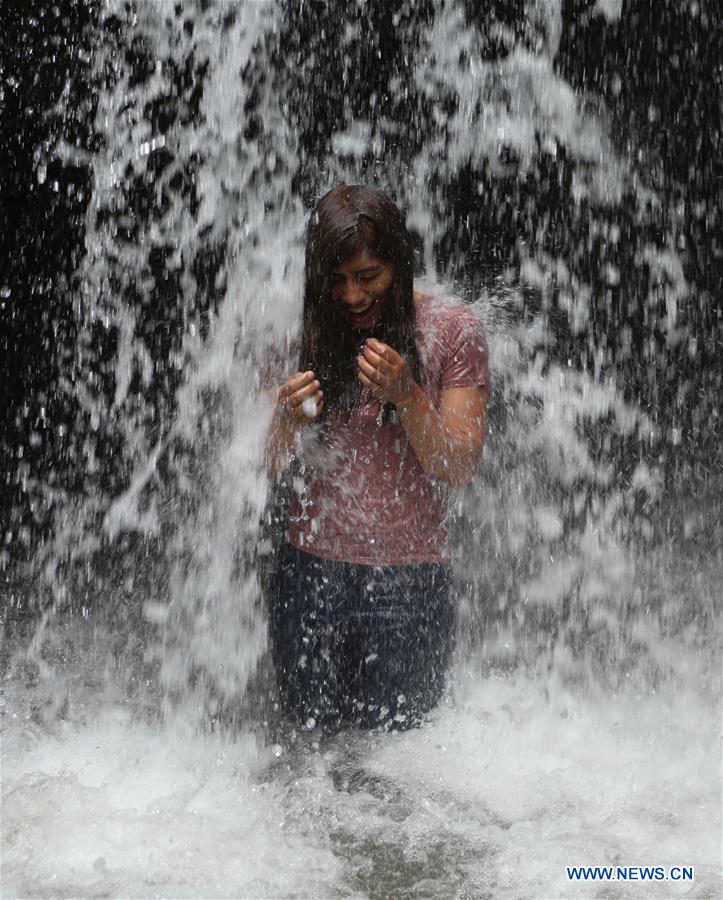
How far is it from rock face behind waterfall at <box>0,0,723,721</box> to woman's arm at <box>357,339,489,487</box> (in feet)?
3.93

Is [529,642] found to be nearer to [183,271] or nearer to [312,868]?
[312,868]

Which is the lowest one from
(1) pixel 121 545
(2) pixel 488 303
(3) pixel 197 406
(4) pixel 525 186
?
(1) pixel 121 545

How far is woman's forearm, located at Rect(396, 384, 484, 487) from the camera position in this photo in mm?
2166

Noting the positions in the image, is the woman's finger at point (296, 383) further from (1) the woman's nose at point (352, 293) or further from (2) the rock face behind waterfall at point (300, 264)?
(2) the rock face behind waterfall at point (300, 264)

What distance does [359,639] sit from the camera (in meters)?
2.41

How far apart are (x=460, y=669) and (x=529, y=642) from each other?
373 mm

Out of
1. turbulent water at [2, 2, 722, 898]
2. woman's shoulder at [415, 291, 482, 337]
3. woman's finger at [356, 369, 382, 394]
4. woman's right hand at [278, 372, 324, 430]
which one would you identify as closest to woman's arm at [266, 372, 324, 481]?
woman's right hand at [278, 372, 324, 430]

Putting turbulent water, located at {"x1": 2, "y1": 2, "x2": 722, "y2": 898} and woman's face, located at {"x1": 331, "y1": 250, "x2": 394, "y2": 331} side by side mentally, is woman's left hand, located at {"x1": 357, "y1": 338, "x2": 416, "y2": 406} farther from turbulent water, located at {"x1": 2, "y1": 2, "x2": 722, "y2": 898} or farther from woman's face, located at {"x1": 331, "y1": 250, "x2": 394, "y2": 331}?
turbulent water, located at {"x1": 2, "y1": 2, "x2": 722, "y2": 898}

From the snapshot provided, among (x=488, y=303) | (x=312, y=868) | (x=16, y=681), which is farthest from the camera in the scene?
(x=488, y=303)

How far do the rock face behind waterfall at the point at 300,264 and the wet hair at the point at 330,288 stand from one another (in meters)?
0.98

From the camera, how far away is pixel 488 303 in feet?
12.3

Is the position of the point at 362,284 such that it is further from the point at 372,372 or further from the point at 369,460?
the point at 369,460

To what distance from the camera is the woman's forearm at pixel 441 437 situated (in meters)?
2.17

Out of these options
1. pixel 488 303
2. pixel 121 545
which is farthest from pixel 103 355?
pixel 488 303
